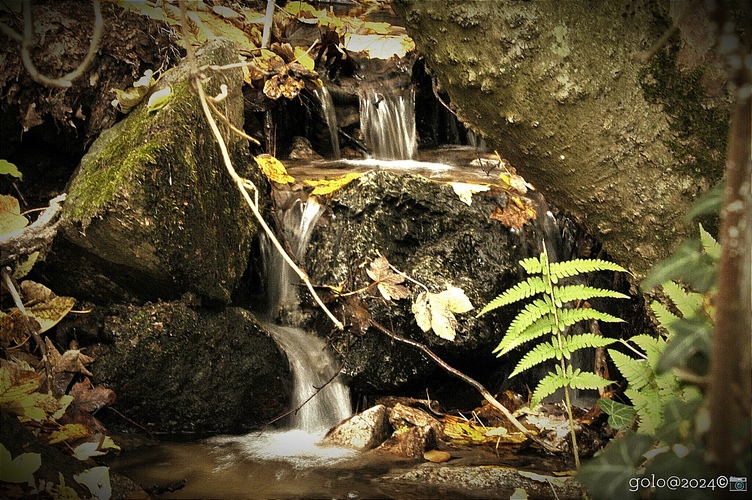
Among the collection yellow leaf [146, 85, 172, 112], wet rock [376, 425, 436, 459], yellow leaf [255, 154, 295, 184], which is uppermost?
yellow leaf [146, 85, 172, 112]

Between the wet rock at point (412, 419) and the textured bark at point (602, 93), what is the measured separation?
162cm

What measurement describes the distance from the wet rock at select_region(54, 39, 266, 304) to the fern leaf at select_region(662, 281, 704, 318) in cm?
227

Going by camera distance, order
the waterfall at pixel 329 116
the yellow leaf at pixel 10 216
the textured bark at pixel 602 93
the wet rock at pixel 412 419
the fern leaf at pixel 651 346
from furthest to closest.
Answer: the waterfall at pixel 329 116 → the wet rock at pixel 412 419 → the yellow leaf at pixel 10 216 → the fern leaf at pixel 651 346 → the textured bark at pixel 602 93

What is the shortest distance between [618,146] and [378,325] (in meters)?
1.91

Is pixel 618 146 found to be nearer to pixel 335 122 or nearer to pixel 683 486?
pixel 683 486

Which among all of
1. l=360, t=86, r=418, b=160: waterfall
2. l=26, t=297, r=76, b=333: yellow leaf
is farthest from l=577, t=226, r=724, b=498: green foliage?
A: l=360, t=86, r=418, b=160: waterfall

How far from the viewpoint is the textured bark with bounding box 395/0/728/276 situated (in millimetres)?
1712

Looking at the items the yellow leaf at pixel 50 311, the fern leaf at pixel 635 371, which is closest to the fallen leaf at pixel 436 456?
the fern leaf at pixel 635 371

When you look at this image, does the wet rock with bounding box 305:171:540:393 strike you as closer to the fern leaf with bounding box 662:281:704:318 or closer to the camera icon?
the fern leaf with bounding box 662:281:704:318

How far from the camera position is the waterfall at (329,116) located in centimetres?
604

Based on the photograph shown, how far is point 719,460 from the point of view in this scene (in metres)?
0.76

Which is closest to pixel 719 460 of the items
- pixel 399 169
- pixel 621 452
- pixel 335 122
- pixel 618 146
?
pixel 621 452

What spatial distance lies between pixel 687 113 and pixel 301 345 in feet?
8.46

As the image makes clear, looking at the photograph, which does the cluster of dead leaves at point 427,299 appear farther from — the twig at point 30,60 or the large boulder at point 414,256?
the twig at point 30,60
